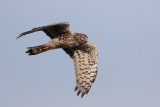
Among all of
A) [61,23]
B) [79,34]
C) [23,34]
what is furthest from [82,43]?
[23,34]

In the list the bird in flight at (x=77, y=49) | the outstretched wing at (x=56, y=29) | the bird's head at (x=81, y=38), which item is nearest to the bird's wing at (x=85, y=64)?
the bird in flight at (x=77, y=49)

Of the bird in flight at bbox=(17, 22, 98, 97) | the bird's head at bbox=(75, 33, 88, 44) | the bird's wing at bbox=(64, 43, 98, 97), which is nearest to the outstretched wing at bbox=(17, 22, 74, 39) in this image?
the bird in flight at bbox=(17, 22, 98, 97)

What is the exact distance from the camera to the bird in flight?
12219mm

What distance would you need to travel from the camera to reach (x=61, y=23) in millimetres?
11852

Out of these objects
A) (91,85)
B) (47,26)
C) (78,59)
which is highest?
(47,26)

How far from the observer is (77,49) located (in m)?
13.0

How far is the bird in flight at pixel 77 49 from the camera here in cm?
1222

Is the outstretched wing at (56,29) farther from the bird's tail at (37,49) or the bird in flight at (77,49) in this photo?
the bird's tail at (37,49)

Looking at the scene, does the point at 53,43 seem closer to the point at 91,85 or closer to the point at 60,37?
the point at 60,37

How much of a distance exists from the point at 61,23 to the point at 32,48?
1274 mm

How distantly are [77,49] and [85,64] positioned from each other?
2.03ft

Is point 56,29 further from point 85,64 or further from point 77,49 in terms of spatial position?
point 85,64

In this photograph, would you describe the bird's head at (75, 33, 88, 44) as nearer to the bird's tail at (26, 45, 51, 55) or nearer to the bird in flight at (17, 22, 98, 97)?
the bird in flight at (17, 22, 98, 97)

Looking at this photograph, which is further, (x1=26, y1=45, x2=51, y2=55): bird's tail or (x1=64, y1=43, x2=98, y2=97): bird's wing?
(x1=64, y1=43, x2=98, y2=97): bird's wing
